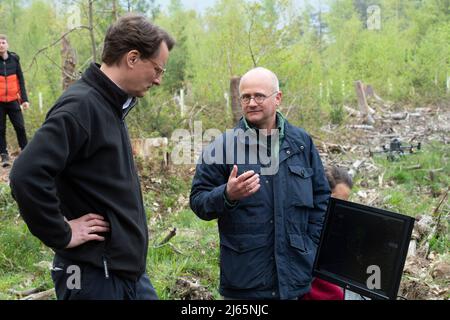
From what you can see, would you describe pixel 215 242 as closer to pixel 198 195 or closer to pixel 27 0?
pixel 198 195

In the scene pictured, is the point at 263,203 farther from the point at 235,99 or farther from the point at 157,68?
the point at 235,99

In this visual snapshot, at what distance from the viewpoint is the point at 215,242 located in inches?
237

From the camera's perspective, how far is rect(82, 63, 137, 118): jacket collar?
2.39 meters

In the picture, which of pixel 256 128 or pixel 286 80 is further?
pixel 286 80

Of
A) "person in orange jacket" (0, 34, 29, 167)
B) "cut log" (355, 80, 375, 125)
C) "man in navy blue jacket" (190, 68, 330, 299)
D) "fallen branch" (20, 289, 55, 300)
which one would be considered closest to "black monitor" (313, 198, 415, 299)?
"man in navy blue jacket" (190, 68, 330, 299)

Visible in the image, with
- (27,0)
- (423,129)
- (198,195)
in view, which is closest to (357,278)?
(198,195)

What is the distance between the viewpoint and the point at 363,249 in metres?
2.82

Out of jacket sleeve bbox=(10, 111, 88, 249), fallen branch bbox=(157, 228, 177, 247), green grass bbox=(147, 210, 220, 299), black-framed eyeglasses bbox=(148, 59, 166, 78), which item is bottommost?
green grass bbox=(147, 210, 220, 299)

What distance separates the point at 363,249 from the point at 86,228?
1.44m

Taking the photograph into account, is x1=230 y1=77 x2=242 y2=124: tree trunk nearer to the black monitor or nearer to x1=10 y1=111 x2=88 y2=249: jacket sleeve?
the black monitor

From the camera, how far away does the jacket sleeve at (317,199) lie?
10.3ft
